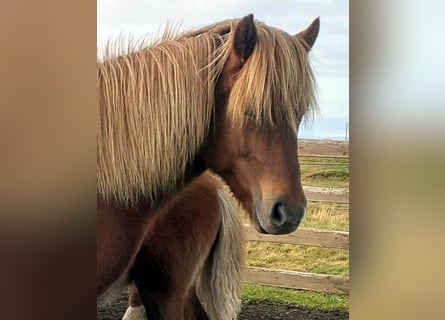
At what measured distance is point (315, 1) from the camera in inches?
76.6

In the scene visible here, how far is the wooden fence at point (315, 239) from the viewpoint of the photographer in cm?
193

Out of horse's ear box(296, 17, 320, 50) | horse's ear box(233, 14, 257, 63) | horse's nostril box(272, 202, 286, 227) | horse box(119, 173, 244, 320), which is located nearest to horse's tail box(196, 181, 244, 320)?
horse box(119, 173, 244, 320)

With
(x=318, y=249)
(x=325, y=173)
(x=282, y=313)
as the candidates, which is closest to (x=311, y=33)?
(x=325, y=173)

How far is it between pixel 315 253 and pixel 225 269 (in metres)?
0.32

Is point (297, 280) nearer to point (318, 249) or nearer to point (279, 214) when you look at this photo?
point (318, 249)

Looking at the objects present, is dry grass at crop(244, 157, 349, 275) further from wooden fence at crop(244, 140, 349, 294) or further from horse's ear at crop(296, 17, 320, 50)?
horse's ear at crop(296, 17, 320, 50)

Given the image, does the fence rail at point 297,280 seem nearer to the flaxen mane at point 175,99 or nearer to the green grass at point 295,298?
the green grass at point 295,298

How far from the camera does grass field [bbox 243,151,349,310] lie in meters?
1.93

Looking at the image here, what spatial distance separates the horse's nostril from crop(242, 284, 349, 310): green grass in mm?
241

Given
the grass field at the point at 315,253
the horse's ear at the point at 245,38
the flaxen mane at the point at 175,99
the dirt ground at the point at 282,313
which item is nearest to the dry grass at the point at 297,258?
Result: the grass field at the point at 315,253
